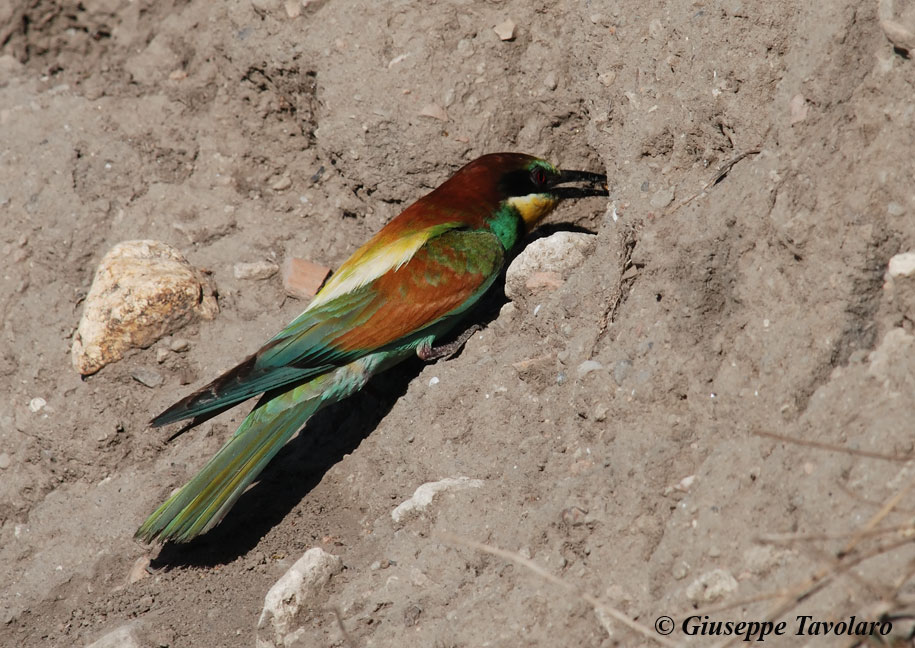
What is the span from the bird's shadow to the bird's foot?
81 millimetres

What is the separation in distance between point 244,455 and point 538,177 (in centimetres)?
151

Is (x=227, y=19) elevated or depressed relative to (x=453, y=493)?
elevated

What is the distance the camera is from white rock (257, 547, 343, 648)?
2.43 m

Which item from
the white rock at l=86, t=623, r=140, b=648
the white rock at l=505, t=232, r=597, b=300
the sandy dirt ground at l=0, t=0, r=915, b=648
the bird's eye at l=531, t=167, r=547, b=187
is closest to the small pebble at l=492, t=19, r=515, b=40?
the sandy dirt ground at l=0, t=0, r=915, b=648

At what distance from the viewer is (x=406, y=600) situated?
2371 mm

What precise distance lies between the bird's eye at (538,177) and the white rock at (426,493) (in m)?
1.36

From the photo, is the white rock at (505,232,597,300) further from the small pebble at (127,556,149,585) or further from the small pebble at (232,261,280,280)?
the small pebble at (127,556,149,585)

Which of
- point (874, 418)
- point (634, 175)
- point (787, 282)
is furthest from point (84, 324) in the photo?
point (874, 418)

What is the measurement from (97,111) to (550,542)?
3.00 meters

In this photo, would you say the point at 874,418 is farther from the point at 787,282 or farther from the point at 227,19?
the point at 227,19

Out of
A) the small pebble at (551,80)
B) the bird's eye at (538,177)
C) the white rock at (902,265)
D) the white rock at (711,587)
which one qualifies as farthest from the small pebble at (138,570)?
the white rock at (902,265)

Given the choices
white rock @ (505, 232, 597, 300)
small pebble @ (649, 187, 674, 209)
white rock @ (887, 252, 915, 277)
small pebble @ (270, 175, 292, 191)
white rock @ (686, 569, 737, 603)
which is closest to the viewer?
white rock @ (686, 569, 737, 603)

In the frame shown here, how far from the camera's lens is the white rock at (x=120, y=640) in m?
2.51

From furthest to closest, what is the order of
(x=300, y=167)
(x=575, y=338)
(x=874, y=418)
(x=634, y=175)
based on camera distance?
(x=300, y=167) < (x=634, y=175) < (x=575, y=338) < (x=874, y=418)
